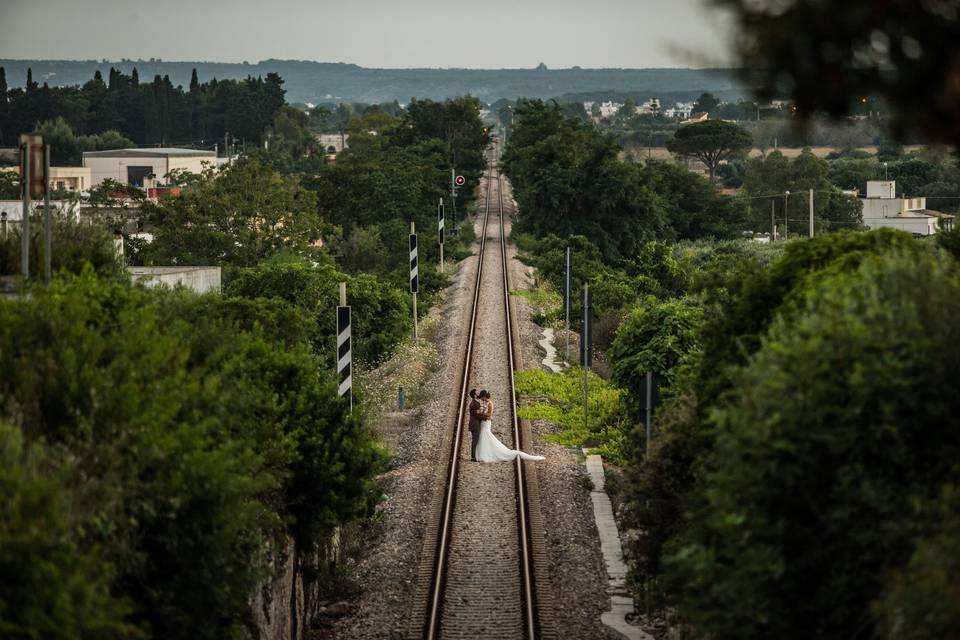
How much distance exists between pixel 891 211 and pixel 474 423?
7363 cm

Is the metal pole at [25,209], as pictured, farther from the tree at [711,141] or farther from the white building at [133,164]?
the tree at [711,141]

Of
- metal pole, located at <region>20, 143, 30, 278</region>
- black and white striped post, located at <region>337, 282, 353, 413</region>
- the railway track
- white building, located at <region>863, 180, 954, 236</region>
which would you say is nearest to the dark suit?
the railway track

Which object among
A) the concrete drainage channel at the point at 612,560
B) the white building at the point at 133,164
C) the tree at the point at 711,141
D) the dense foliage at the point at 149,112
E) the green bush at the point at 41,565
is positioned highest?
the dense foliage at the point at 149,112

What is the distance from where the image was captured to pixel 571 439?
1081 inches

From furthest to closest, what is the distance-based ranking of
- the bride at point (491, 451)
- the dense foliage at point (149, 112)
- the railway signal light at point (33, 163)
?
the dense foliage at point (149, 112) < the bride at point (491, 451) < the railway signal light at point (33, 163)

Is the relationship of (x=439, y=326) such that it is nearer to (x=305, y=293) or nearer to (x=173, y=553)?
(x=305, y=293)

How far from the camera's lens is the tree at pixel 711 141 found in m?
148

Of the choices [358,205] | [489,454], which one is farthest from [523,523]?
[358,205]

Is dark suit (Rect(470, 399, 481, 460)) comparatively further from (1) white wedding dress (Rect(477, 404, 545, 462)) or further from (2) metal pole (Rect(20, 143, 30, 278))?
(2) metal pole (Rect(20, 143, 30, 278))

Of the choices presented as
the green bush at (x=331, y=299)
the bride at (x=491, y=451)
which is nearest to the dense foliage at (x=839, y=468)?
the bride at (x=491, y=451)

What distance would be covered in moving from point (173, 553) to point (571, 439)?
53.5 ft

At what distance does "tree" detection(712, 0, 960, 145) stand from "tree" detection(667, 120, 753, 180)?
142 m

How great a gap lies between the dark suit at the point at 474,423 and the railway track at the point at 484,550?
0.26m

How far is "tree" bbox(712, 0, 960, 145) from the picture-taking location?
7.95 metres
